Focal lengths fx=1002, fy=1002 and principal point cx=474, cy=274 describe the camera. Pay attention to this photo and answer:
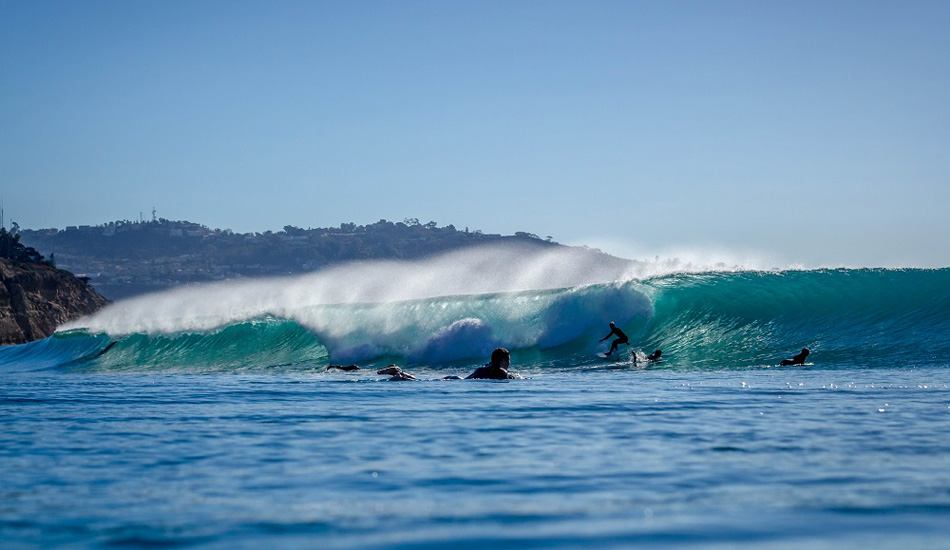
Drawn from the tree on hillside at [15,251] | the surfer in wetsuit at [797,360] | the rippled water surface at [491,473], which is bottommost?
the rippled water surface at [491,473]

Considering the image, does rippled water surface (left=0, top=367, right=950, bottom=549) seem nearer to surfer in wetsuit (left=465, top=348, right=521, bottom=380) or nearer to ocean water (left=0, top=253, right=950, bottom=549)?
ocean water (left=0, top=253, right=950, bottom=549)

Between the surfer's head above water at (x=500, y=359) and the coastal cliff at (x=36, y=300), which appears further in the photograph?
the coastal cliff at (x=36, y=300)

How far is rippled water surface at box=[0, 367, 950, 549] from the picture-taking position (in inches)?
190

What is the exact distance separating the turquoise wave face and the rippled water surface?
9526 mm

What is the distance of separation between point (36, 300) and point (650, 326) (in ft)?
199

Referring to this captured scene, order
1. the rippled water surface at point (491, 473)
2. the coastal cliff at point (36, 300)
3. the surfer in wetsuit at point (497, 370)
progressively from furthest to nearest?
the coastal cliff at point (36, 300) < the surfer in wetsuit at point (497, 370) < the rippled water surface at point (491, 473)

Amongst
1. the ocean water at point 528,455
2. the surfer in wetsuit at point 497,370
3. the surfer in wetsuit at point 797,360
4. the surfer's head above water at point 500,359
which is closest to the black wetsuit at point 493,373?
the surfer in wetsuit at point 497,370

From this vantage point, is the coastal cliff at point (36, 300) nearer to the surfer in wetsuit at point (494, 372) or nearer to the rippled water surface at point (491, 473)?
the surfer in wetsuit at point (494, 372)

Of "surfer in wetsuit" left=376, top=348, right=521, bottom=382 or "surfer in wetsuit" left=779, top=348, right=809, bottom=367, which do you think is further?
"surfer in wetsuit" left=779, top=348, right=809, bottom=367

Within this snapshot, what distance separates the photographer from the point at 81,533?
4980mm

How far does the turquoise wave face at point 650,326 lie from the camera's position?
20984 mm

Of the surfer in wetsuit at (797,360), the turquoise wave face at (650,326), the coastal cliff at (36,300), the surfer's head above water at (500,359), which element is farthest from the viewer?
the coastal cliff at (36,300)

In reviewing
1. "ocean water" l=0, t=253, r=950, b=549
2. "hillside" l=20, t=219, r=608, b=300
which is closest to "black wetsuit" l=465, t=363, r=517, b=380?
"ocean water" l=0, t=253, r=950, b=549

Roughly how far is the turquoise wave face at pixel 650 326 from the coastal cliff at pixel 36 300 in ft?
139
